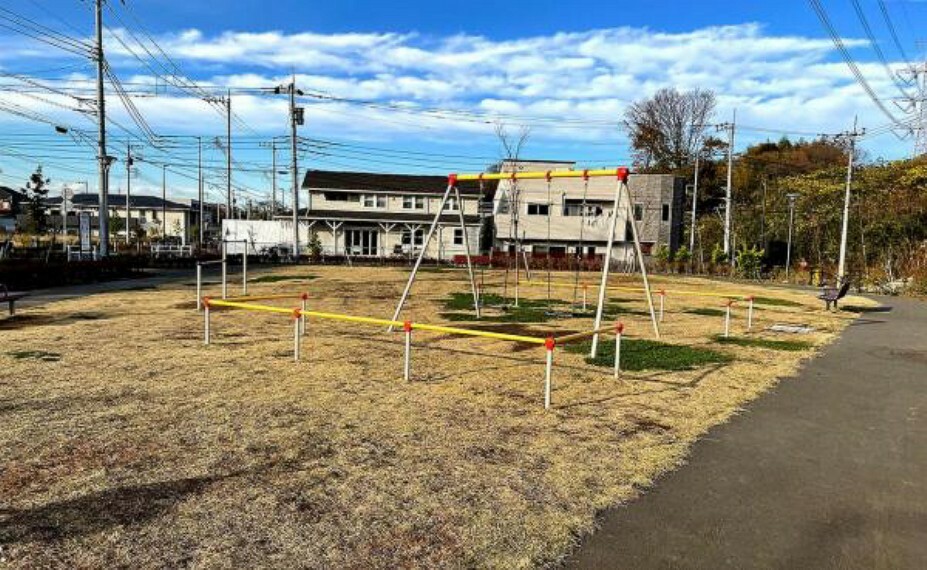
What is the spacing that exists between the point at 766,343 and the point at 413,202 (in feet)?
119

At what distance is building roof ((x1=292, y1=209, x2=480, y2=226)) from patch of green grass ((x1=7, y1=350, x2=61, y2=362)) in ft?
109

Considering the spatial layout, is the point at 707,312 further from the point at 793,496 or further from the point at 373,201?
the point at 373,201

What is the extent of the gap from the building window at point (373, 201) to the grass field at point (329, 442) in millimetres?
34761

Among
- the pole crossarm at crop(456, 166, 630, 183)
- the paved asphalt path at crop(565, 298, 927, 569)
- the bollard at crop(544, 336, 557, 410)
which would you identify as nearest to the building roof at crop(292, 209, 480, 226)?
the pole crossarm at crop(456, 166, 630, 183)

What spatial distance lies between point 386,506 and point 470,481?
2.21 feet

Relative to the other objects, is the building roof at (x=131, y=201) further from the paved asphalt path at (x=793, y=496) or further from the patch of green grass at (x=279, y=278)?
the paved asphalt path at (x=793, y=496)

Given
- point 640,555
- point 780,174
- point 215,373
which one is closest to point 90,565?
point 640,555

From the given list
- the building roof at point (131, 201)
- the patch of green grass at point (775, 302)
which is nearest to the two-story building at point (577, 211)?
the patch of green grass at point (775, 302)

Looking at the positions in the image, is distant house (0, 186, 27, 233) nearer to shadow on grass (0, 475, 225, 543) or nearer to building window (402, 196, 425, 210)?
building window (402, 196, 425, 210)

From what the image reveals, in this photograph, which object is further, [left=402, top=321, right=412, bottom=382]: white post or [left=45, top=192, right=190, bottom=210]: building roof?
[left=45, top=192, right=190, bottom=210]: building roof

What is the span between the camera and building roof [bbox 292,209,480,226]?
137 ft

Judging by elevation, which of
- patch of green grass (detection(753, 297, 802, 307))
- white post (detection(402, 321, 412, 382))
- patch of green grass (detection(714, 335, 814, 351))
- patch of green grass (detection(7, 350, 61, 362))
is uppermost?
white post (detection(402, 321, 412, 382))

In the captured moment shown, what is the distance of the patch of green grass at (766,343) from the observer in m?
10.5

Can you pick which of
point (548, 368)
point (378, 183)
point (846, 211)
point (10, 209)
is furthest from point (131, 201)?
point (548, 368)
